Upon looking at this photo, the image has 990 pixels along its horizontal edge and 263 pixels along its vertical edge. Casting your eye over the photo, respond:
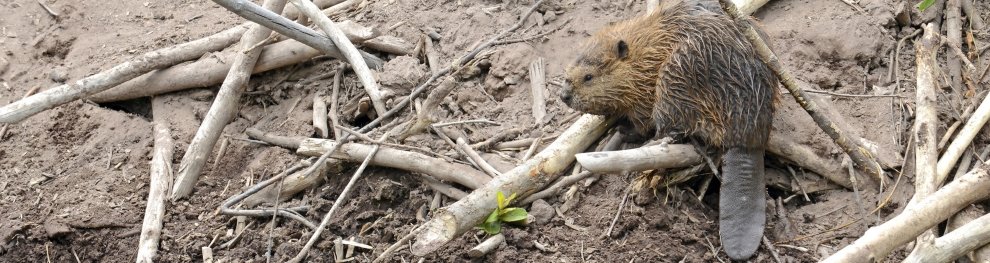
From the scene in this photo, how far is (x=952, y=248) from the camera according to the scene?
148 inches

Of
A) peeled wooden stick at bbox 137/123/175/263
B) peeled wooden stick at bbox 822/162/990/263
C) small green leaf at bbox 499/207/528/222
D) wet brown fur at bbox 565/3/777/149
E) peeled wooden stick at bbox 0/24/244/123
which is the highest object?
wet brown fur at bbox 565/3/777/149

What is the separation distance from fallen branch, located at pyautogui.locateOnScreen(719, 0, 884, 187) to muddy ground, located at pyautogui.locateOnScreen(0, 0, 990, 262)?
0.44 feet

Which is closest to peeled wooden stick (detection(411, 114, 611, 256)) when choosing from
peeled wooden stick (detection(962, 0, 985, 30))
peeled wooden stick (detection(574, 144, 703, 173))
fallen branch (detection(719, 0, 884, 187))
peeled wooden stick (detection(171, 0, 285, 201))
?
peeled wooden stick (detection(574, 144, 703, 173))

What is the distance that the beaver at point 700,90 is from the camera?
427cm

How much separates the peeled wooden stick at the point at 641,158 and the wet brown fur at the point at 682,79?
13 centimetres

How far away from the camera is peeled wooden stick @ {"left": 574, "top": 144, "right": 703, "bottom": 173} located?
3873 millimetres

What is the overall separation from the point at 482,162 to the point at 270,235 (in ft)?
3.42

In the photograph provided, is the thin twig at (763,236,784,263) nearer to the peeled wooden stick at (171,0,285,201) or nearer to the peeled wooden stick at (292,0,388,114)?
the peeled wooden stick at (292,0,388,114)

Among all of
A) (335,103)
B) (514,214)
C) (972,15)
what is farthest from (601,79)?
(972,15)

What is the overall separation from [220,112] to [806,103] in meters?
2.96

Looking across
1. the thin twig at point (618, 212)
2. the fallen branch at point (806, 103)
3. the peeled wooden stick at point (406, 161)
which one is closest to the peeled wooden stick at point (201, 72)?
the peeled wooden stick at point (406, 161)

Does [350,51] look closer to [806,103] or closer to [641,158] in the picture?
[641,158]

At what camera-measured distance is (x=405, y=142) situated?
4961 millimetres

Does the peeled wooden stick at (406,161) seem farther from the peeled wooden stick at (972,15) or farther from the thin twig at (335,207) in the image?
the peeled wooden stick at (972,15)
